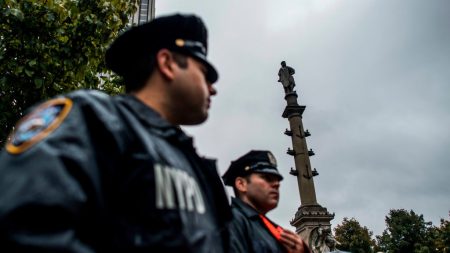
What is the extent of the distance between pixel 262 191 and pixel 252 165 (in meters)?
0.31

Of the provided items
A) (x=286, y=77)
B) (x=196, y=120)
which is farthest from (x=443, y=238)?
(x=196, y=120)

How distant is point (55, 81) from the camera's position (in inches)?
223

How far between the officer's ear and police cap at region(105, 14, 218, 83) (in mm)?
32

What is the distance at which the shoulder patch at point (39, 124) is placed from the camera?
36.7 inches

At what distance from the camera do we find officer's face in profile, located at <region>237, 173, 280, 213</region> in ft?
11.3

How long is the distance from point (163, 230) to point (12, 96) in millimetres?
5431

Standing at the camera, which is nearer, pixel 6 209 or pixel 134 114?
pixel 6 209

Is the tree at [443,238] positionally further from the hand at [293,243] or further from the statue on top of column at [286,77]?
the hand at [293,243]

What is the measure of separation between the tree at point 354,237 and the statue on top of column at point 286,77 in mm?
28477

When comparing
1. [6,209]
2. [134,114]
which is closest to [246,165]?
[134,114]

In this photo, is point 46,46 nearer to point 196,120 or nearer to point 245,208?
point 245,208

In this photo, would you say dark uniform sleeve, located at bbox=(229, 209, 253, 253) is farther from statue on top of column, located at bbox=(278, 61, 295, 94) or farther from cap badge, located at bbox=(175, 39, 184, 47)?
statue on top of column, located at bbox=(278, 61, 295, 94)

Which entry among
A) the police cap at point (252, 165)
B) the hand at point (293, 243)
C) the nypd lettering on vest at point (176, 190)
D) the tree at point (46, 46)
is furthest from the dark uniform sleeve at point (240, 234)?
the tree at point (46, 46)

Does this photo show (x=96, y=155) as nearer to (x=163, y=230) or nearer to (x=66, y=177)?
(x=66, y=177)
